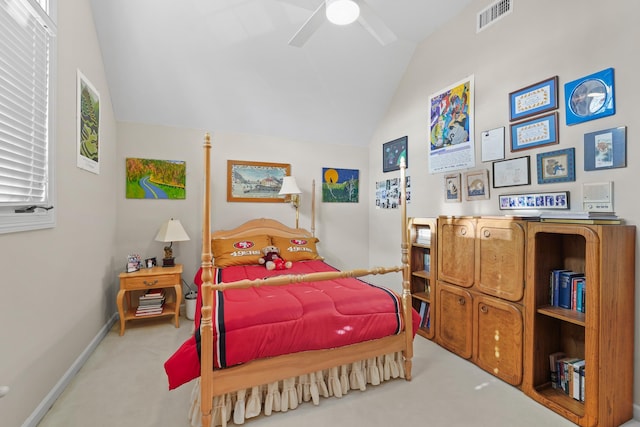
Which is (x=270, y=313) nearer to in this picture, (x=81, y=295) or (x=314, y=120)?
(x=81, y=295)

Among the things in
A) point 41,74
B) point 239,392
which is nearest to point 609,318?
point 239,392

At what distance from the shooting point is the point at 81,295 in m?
2.46

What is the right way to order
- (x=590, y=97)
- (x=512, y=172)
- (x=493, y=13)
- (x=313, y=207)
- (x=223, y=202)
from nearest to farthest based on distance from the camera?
(x=590, y=97), (x=512, y=172), (x=493, y=13), (x=223, y=202), (x=313, y=207)

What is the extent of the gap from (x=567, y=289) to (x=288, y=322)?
1.95 metres

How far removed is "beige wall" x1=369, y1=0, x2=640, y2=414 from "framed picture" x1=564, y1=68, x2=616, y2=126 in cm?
4

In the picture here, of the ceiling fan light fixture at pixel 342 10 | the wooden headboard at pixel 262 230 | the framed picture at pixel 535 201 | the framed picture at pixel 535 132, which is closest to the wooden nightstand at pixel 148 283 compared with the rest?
the wooden headboard at pixel 262 230

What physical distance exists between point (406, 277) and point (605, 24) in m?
2.18

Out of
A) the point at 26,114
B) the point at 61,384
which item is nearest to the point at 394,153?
the point at 26,114

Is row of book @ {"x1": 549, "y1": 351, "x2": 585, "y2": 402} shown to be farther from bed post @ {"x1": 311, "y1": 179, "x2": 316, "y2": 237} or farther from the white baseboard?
the white baseboard

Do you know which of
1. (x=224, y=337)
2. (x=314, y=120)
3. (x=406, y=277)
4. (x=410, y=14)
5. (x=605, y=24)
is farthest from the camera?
(x=314, y=120)

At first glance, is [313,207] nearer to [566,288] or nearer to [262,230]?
[262,230]

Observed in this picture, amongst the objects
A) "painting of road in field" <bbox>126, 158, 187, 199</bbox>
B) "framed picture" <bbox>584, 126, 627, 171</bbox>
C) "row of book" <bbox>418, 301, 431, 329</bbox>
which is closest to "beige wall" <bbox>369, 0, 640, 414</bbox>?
"framed picture" <bbox>584, 126, 627, 171</bbox>

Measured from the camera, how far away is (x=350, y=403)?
6.61 feet

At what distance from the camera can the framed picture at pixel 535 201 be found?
220cm
